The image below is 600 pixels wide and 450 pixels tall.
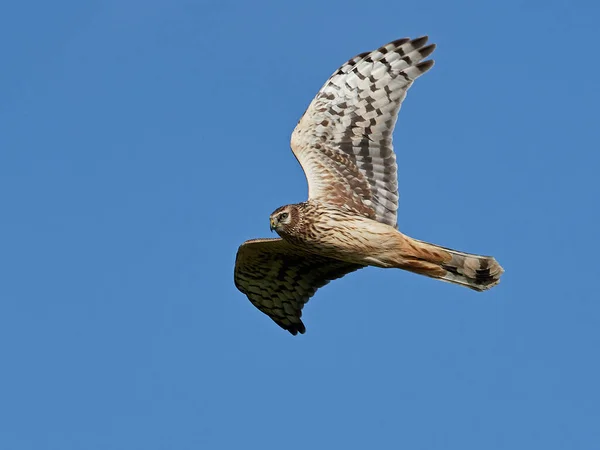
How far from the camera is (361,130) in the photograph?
11.7 meters

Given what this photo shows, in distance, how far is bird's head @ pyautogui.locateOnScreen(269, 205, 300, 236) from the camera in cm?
1059

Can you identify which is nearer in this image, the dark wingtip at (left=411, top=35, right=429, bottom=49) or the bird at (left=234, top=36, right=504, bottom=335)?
the bird at (left=234, top=36, right=504, bottom=335)

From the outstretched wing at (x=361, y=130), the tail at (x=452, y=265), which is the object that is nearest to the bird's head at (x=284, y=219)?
the outstretched wing at (x=361, y=130)

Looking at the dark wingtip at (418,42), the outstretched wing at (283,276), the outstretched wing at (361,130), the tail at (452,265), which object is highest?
the dark wingtip at (418,42)

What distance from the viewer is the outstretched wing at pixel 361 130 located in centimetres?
1157

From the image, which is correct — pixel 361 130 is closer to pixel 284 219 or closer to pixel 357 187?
pixel 357 187

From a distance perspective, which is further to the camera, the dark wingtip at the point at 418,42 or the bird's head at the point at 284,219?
the dark wingtip at the point at 418,42

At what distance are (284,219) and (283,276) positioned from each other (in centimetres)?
186

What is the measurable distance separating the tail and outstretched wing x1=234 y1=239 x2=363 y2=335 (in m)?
1.20

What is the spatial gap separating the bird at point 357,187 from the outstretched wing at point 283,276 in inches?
0.5

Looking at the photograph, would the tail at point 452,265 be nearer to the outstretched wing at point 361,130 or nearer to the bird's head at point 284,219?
the outstretched wing at point 361,130

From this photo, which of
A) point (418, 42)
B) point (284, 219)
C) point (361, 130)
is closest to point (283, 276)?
point (284, 219)

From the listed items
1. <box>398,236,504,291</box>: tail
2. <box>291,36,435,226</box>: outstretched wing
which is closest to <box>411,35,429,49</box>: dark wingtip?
<box>291,36,435,226</box>: outstretched wing

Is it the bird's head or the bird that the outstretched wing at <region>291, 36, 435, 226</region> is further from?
the bird's head
